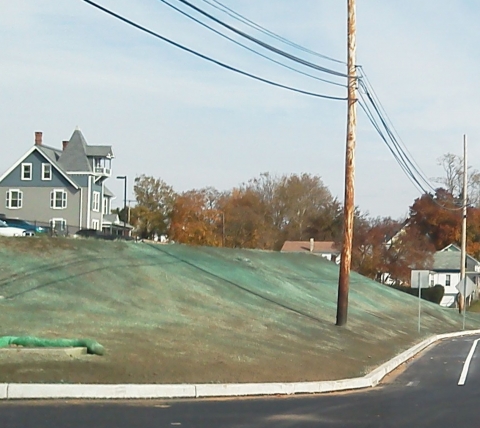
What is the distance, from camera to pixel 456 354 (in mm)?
27000

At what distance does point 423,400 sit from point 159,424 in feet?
19.0

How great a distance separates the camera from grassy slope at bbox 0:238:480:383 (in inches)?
637

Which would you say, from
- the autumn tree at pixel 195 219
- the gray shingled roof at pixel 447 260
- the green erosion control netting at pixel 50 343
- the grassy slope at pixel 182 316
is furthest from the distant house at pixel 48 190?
the green erosion control netting at pixel 50 343

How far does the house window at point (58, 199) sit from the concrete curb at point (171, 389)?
56794mm

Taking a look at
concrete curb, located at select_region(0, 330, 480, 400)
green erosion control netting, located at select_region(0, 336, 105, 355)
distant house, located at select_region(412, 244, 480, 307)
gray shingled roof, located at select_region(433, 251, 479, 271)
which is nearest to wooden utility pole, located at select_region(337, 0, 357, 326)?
concrete curb, located at select_region(0, 330, 480, 400)

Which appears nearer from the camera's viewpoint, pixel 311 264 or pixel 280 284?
pixel 280 284

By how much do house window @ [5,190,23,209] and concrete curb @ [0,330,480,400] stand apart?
2310 inches

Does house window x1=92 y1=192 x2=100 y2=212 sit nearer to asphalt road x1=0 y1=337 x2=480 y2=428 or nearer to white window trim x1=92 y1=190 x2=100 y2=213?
white window trim x1=92 y1=190 x2=100 y2=213

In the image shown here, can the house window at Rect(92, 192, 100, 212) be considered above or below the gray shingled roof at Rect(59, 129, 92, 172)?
below

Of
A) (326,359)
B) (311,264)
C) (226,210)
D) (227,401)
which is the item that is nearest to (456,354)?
(326,359)

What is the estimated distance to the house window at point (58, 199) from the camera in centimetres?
7188

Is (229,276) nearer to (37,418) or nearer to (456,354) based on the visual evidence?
(456,354)

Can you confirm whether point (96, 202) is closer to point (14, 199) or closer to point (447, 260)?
point (14, 199)

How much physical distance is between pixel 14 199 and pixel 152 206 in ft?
72.7
